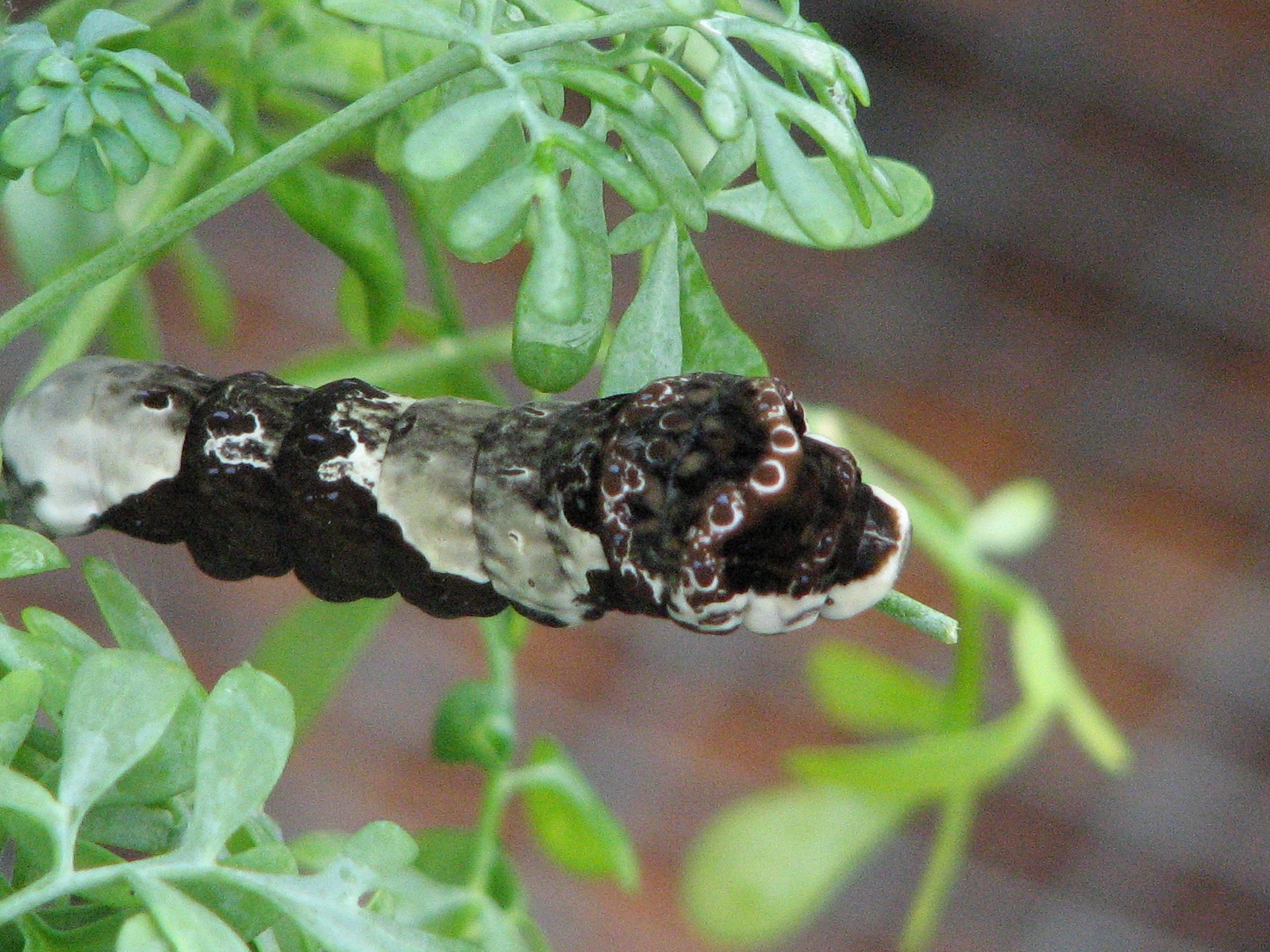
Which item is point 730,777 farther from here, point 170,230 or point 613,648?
point 170,230

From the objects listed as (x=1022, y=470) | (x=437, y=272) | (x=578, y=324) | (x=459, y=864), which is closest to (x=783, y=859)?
(x=459, y=864)

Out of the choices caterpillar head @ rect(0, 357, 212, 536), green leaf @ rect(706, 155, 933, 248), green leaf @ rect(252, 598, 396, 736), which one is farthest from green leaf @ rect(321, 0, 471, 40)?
green leaf @ rect(252, 598, 396, 736)

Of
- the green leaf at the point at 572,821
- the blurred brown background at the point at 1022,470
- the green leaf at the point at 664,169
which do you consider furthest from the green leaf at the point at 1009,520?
the blurred brown background at the point at 1022,470

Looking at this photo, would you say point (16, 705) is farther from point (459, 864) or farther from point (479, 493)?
point (459, 864)

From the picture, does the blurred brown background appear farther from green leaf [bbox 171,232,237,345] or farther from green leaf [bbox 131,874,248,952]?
green leaf [bbox 131,874,248,952]

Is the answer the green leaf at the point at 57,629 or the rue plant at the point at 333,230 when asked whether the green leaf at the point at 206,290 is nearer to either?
the rue plant at the point at 333,230

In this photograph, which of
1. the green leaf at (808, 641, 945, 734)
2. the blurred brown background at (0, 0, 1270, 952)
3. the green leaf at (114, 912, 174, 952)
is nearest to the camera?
the green leaf at (114, 912, 174, 952)

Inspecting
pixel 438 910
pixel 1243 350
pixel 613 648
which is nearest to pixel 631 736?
pixel 613 648

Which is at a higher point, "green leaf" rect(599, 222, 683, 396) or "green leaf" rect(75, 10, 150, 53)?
"green leaf" rect(75, 10, 150, 53)
